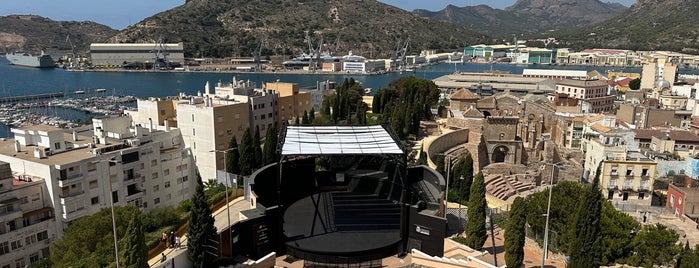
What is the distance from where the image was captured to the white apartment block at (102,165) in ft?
79.0

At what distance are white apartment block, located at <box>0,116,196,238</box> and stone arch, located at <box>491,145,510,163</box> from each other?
875 inches

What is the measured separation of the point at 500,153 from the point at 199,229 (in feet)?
89.5

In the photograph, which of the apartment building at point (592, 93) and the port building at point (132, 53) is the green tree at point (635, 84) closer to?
the apartment building at point (592, 93)

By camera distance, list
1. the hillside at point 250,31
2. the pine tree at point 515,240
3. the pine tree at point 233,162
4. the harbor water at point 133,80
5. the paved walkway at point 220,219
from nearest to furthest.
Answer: the paved walkway at point 220,219, the pine tree at point 515,240, the pine tree at point 233,162, the harbor water at point 133,80, the hillside at point 250,31

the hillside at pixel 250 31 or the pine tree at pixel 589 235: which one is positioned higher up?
the hillside at pixel 250 31

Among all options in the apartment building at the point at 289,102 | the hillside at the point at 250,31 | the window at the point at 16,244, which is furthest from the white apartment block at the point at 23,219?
the hillside at the point at 250,31

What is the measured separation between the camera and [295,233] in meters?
21.2

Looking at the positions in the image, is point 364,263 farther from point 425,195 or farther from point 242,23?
point 242,23

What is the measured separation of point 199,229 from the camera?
16.3m

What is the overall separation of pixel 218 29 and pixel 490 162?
162m

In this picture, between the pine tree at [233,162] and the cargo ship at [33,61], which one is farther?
the cargo ship at [33,61]

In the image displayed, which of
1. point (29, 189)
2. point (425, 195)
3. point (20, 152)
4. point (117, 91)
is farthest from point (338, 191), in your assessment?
point (117, 91)

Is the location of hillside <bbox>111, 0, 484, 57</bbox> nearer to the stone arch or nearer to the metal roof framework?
the stone arch

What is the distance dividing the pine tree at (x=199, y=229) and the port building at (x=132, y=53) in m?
146
